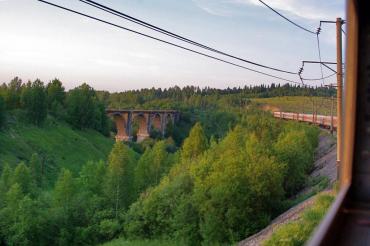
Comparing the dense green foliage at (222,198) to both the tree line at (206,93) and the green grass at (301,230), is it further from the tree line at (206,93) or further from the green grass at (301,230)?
the tree line at (206,93)

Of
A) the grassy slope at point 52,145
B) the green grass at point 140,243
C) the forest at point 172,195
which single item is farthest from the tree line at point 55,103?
the green grass at point 140,243

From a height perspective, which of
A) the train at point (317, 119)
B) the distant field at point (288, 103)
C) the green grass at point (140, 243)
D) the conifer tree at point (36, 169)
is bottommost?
the green grass at point (140, 243)

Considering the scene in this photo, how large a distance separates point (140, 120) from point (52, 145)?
1126 inches

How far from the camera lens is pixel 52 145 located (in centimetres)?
7012

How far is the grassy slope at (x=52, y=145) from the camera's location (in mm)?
62438

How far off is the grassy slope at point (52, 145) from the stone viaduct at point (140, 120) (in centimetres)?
670

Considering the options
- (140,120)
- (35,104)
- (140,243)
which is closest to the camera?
(140,243)

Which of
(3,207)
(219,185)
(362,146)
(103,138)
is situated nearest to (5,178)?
(3,207)

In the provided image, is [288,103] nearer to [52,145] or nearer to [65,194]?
[52,145]

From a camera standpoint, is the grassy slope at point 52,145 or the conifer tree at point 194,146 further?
the grassy slope at point 52,145

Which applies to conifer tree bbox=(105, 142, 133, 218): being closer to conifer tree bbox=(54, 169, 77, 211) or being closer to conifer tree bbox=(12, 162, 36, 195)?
conifer tree bbox=(54, 169, 77, 211)

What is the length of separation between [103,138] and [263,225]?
6967cm

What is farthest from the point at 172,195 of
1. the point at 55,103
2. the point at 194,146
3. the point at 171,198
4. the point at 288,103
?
the point at 288,103

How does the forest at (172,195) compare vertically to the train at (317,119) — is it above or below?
below
